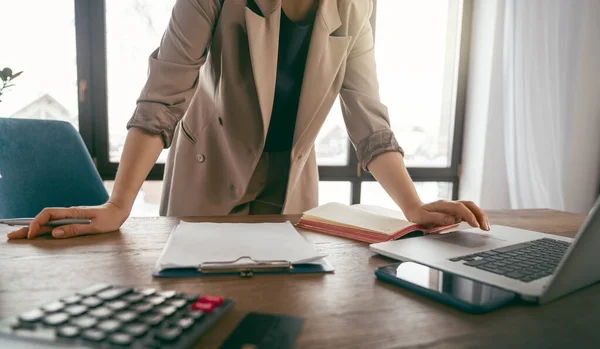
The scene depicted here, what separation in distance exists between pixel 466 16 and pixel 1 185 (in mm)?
2865

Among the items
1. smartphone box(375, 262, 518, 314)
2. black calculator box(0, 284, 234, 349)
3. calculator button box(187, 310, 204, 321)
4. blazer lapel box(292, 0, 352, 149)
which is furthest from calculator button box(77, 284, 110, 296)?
blazer lapel box(292, 0, 352, 149)

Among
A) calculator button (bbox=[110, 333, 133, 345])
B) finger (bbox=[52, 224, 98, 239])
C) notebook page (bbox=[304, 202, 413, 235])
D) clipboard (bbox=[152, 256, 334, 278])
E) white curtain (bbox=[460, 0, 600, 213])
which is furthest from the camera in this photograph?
white curtain (bbox=[460, 0, 600, 213])

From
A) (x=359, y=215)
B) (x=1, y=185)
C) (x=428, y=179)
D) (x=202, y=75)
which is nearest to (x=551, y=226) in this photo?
(x=359, y=215)

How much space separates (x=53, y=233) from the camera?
74cm

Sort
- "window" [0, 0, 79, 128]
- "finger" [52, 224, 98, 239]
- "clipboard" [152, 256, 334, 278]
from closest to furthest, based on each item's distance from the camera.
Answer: "clipboard" [152, 256, 334, 278] → "finger" [52, 224, 98, 239] → "window" [0, 0, 79, 128]

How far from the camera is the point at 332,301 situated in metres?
0.51

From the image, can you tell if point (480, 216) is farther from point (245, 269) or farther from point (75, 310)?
point (75, 310)

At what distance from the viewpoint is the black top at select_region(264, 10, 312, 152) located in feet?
3.81

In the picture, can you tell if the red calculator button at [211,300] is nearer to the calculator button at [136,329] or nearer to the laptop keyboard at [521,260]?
the calculator button at [136,329]

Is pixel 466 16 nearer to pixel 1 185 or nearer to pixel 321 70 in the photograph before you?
pixel 321 70

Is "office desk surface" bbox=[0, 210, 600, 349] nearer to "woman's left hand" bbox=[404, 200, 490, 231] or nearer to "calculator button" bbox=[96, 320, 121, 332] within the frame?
"calculator button" bbox=[96, 320, 121, 332]

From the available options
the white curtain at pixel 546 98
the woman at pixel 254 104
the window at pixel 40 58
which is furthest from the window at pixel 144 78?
the woman at pixel 254 104

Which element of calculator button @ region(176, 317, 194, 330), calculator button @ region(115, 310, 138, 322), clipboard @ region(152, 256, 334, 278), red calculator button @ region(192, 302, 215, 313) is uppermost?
calculator button @ region(115, 310, 138, 322)

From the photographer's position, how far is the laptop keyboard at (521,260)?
1.95 feet
